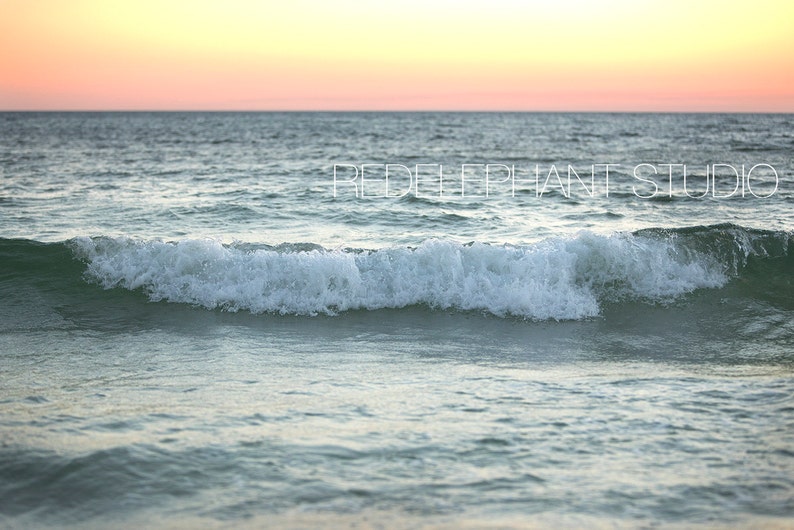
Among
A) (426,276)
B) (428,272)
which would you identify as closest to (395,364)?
(426,276)

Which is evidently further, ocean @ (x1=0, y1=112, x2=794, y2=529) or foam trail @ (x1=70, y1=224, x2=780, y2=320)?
foam trail @ (x1=70, y1=224, x2=780, y2=320)

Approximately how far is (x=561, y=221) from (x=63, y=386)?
387 inches

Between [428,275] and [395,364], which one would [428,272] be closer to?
[428,275]

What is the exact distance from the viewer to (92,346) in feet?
23.1

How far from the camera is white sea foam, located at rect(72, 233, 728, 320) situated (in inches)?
336

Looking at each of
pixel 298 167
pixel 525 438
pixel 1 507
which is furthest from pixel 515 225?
pixel 298 167

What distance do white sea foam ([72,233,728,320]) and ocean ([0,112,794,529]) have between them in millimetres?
36

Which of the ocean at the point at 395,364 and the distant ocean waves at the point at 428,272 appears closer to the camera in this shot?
A: the ocean at the point at 395,364

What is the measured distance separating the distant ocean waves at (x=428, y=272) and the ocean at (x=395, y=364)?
0.11 feet

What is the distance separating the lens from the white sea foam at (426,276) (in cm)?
854

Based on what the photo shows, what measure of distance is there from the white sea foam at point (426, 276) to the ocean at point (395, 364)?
0.12 feet

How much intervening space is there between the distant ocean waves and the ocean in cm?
3

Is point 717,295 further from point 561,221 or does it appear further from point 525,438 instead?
point 525,438

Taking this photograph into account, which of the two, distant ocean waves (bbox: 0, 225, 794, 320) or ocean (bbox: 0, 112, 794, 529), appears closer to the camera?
ocean (bbox: 0, 112, 794, 529)
